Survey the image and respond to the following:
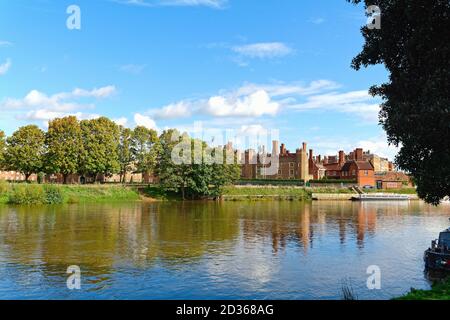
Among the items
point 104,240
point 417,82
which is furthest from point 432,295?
point 104,240

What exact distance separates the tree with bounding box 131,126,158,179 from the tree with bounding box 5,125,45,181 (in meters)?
20.4

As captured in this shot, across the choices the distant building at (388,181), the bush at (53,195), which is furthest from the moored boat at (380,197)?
the bush at (53,195)

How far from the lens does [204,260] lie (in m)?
25.7

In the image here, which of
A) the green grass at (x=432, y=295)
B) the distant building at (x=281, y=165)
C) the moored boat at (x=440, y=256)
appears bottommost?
the moored boat at (x=440, y=256)

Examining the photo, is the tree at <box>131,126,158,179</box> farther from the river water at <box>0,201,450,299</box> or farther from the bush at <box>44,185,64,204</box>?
the river water at <box>0,201,450,299</box>

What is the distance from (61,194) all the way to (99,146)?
1807cm

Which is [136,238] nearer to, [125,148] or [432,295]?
[432,295]

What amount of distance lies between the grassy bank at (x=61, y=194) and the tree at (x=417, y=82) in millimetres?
63626

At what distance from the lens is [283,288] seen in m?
19.6

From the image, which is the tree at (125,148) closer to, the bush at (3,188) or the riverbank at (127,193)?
the riverbank at (127,193)

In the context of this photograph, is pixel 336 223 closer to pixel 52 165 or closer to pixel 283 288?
pixel 283 288

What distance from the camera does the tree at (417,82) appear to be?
15.9 m

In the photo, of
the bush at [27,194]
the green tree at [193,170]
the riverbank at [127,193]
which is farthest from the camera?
the green tree at [193,170]

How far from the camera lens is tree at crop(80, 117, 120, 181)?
8931 cm
